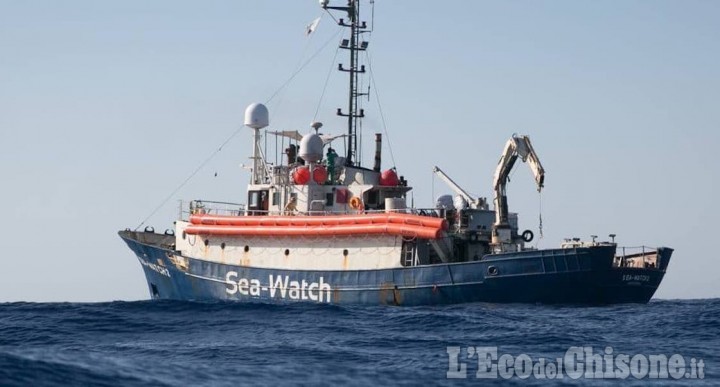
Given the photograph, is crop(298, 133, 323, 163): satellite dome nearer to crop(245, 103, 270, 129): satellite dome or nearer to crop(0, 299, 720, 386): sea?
crop(245, 103, 270, 129): satellite dome

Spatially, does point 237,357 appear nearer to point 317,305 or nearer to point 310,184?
point 317,305

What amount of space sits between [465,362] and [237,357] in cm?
547

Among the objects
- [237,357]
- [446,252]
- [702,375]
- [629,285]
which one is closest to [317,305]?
[446,252]

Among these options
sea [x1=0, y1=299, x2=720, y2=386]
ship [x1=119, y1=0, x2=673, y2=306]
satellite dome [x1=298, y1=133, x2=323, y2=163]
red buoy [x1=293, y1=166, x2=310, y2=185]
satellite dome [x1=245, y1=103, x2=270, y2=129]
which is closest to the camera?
sea [x1=0, y1=299, x2=720, y2=386]

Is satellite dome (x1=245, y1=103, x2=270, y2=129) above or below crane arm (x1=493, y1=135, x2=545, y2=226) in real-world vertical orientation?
above

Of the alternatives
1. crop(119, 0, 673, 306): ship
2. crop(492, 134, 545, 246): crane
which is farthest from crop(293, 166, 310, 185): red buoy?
crop(492, 134, 545, 246): crane

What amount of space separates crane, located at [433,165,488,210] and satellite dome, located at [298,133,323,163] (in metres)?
6.31

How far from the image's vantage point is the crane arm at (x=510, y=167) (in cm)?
4528

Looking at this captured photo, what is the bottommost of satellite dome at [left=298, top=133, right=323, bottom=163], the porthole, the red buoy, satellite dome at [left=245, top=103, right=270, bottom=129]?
the porthole

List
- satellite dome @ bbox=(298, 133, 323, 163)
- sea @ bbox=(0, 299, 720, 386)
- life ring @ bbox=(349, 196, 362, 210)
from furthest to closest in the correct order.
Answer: satellite dome @ bbox=(298, 133, 323, 163)
life ring @ bbox=(349, 196, 362, 210)
sea @ bbox=(0, 299, 720, 386)

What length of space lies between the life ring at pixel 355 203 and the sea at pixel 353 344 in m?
7.82

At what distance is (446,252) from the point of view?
45.3m

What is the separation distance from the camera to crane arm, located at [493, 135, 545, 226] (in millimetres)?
45281

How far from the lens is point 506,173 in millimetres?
46469
